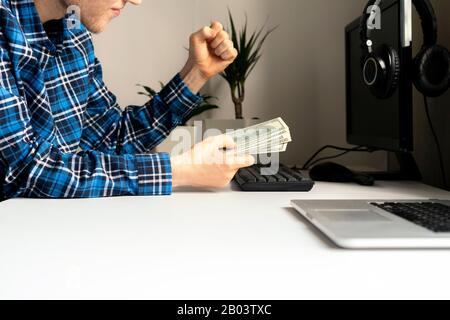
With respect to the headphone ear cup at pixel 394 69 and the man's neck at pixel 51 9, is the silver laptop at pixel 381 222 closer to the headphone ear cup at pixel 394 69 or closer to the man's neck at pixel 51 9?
the headphone ear cup at pixel 394 69

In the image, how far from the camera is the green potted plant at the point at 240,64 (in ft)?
5.22

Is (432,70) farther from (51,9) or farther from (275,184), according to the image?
(51,9)

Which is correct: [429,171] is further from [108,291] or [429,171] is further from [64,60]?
[108,291]

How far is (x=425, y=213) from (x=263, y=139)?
1.38 feet

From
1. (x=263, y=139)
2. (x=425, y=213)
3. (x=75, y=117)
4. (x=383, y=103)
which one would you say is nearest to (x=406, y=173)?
(x=383, y=103)

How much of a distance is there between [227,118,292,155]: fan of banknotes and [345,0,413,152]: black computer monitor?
9.6 inches

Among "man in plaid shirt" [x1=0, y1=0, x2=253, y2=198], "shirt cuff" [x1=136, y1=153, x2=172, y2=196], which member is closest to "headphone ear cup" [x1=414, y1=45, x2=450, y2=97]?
"man in plaid shirt" [x1=0, y1=0, x2=253, y2=198]

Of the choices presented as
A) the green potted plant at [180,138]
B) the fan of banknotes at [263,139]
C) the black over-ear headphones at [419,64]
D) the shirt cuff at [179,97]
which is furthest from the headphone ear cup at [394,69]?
the green potted plant at [180,138]

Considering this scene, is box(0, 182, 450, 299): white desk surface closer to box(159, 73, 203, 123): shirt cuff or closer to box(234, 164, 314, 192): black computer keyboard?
box(234, 164, 314, 192): black computer keyboard

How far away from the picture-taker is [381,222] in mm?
570

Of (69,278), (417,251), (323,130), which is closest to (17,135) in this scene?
(69,278)

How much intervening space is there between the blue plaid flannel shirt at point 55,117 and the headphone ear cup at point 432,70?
0.52 meters

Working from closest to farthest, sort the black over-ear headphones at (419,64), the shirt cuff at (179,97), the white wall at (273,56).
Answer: the black over-ear headphones at (419,64) < the shirt cuff at (179,97) < the white wall at (273,56)

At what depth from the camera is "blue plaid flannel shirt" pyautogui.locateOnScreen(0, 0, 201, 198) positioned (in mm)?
833
